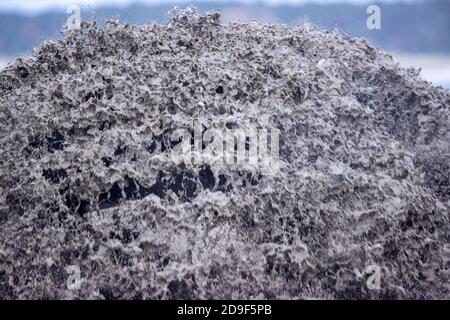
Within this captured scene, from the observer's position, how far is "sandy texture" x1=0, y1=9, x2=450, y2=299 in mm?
1712

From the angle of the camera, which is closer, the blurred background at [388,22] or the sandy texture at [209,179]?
the sandy texture at [209,179]

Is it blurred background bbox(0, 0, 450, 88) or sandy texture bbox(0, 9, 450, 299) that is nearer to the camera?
sandy texture bbox(0, 9, 450, 299)

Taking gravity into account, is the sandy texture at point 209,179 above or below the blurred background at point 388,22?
below

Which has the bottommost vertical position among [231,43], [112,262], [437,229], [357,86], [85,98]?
[112,262]

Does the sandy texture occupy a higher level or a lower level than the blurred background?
lower

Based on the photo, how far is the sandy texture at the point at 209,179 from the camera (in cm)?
171

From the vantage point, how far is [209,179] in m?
1.88

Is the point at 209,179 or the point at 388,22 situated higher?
the point at 388,22

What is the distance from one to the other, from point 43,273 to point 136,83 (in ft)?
3.51

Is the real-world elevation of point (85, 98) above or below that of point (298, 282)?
above

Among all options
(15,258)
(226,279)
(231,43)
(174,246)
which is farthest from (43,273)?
(231,43)

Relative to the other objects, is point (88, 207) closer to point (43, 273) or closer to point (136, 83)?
point (43, 273)

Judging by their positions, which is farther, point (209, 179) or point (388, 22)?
point (388, 22)

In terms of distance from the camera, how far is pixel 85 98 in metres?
2.06
